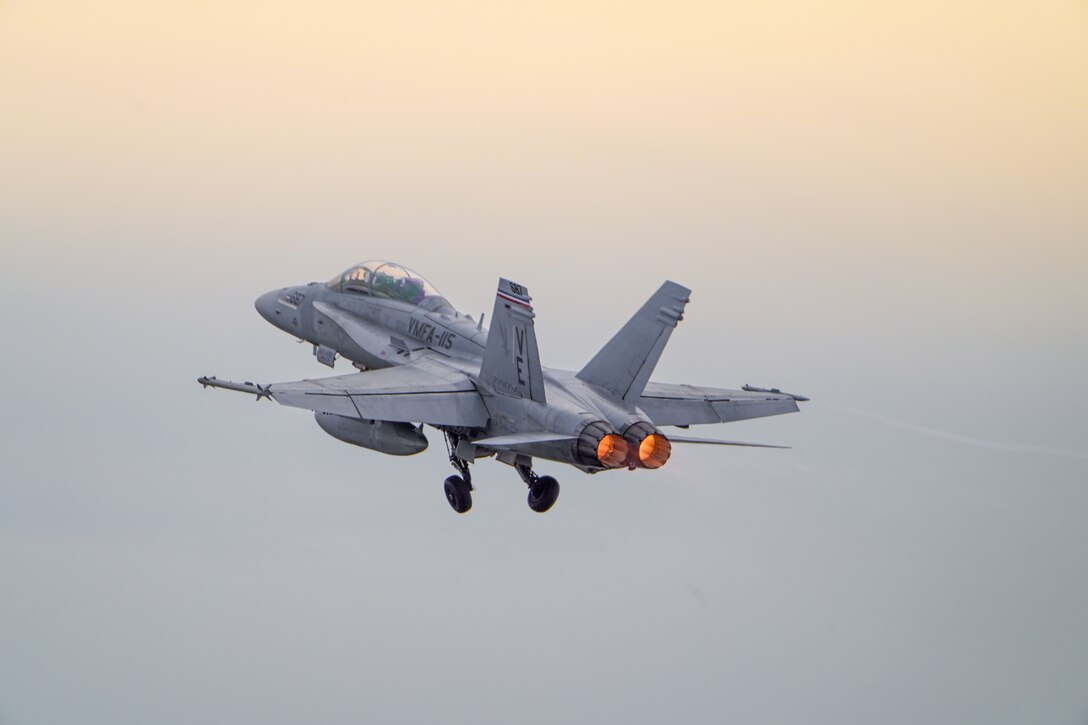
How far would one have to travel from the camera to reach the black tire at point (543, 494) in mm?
34062

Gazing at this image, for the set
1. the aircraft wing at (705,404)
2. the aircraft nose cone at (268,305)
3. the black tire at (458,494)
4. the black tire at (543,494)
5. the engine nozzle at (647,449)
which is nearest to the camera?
the engine nozzle at (647,449)

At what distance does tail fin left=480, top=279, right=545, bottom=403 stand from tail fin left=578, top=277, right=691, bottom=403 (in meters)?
1.42

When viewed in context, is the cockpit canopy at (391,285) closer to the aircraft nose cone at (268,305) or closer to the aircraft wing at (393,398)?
the aircraft nose cone at (268,305)

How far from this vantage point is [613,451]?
3203 centimetres

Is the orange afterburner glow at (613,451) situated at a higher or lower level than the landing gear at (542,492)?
higher

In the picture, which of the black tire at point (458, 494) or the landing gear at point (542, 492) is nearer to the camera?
the landing gear at point (542, 492)

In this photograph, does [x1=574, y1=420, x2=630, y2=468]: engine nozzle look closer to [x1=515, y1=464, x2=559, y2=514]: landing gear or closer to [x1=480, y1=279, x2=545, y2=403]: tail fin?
[x1=480, y1=279, x2=545, y2=403]: tail fin

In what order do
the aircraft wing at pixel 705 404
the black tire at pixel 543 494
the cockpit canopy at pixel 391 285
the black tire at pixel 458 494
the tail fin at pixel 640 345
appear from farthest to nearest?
1. the cockpit canopy at pixel 391 285
2. the aircraft wing at pixel 705 404
3. the black tire at pixel 458 494
4. the black tire at pixel 543 494
5. the tail fin at pixel 640 345

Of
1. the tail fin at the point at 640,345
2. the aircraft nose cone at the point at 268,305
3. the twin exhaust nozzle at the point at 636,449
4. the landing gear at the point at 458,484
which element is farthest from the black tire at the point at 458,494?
the aircraft nose cone at the point at 268,305

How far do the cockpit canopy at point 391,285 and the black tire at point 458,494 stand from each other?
13.4ft

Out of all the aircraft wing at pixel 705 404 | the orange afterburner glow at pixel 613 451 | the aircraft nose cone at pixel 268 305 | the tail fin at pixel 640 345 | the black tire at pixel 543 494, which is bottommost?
the black tire at pixel 543 494

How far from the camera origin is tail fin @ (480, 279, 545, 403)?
32875 millimetres

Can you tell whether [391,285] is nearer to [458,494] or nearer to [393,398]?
[393,398]

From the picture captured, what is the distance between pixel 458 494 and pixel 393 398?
8.12 ft
